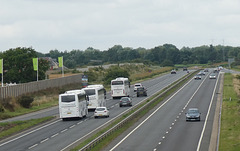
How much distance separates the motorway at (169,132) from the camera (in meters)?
37.6

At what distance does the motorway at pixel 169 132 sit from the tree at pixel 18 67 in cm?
4191

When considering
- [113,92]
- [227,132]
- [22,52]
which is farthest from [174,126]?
[22,52]

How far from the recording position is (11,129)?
48312mm

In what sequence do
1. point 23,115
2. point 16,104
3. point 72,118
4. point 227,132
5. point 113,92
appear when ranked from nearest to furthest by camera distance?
1. point 227,132
2. point 72,118
3. point 23,115
4. point 16,104
5. point 113,92

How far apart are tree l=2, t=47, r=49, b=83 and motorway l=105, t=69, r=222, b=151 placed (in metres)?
41.9

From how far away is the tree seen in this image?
105m

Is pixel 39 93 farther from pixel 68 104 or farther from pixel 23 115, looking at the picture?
pixel 68 104

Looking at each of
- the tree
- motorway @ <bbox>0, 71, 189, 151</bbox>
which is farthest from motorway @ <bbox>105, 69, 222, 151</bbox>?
the tree

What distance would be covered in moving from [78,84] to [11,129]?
69335 mm

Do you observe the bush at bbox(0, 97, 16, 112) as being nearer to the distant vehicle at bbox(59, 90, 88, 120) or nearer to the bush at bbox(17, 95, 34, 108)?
the bush at bbox(17, 95, 34, 108)

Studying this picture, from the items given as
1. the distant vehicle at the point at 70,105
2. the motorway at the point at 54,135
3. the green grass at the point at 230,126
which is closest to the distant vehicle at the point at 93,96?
the motorway at the point at 54,135

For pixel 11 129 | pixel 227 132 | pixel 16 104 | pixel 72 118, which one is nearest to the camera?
pixel 227 132

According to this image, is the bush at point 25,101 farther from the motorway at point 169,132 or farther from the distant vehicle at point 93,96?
the motorway at point 169,132

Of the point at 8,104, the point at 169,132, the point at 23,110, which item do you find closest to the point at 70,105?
the point at 169,132
